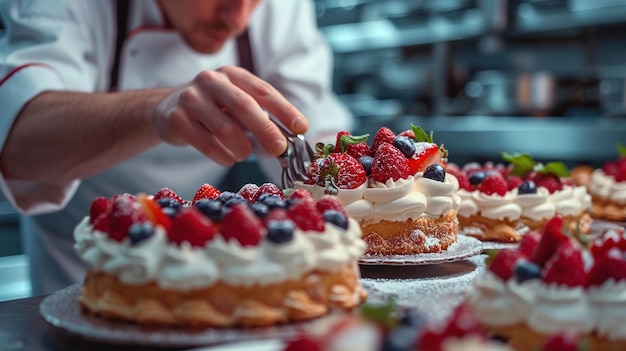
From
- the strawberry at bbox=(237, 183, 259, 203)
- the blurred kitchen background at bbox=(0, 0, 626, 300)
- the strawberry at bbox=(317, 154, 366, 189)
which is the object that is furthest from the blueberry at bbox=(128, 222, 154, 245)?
the blurred kitchen background at bbox=(0, 0, 626, 300)

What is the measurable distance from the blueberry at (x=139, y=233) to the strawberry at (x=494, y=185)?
3.91 feet

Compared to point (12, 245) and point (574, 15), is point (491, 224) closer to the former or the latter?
point (12, 245)

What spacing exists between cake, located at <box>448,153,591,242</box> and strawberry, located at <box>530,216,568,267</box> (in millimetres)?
899

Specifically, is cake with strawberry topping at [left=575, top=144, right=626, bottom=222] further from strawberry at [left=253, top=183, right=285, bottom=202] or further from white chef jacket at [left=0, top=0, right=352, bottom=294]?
strawberry at [left=253, top=183, right=285, bottom=202]

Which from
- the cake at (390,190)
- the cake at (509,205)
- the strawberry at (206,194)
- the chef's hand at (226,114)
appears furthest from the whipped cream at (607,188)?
the strawberry at (206,194)

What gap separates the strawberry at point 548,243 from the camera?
1.16 meters

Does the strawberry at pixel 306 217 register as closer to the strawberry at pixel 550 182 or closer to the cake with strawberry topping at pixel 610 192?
the strawberry at pixel 550 182

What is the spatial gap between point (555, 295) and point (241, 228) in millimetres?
489

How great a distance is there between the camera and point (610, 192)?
2.47 meters

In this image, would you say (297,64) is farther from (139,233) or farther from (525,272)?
(525,272)

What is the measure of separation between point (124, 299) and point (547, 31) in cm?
420

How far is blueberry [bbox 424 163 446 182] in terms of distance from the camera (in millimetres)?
1834

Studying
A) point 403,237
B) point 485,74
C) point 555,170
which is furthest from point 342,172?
point 485,74

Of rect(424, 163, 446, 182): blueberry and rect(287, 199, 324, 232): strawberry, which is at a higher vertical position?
rect(287, 199, 324, 232): strawberry
